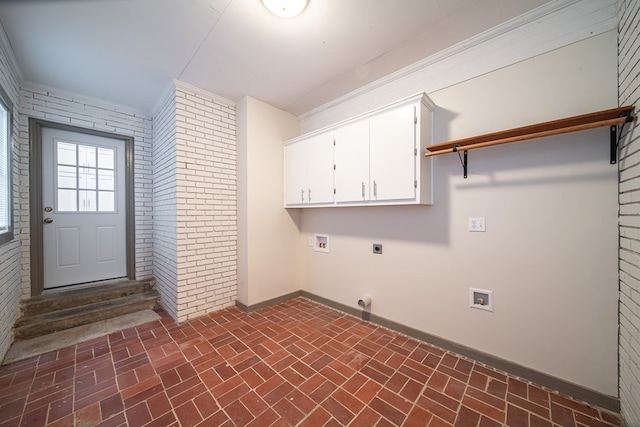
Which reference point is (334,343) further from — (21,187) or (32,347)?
(21,187)

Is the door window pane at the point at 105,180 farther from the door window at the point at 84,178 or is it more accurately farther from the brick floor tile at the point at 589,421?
the brick floor tile at the point at 589,421

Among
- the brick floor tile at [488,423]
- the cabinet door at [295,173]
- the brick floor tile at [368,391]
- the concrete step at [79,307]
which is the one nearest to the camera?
the brick floor tile at [488,423]

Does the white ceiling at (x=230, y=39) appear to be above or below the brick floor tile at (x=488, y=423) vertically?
above

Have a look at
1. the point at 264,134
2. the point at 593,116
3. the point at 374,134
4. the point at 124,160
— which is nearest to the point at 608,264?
the point at 593,116

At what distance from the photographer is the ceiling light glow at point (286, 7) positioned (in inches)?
64.2

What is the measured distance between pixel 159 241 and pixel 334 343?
281cm

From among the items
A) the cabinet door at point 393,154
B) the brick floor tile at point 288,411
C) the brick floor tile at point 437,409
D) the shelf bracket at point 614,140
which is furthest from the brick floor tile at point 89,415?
the shelf bracket at point 614,140

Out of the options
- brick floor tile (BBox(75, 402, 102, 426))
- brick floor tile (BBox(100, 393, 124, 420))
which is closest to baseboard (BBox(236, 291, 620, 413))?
brick floor tile (BBox(100, 393, 124, 420))

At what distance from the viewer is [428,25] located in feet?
6.16

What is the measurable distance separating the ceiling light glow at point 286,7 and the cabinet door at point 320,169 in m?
1.21

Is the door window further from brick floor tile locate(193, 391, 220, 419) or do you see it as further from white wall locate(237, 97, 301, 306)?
brick floor tile locate(193, 391, 220, 419)

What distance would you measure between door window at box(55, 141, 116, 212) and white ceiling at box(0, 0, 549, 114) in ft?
2.72

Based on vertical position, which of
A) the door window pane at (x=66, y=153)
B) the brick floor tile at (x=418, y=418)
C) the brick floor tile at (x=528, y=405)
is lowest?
the brick floor tile at (x=418, y=418)

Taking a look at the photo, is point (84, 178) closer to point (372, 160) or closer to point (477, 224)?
point (372, 160)
